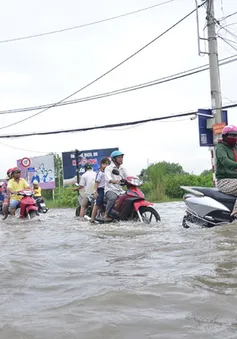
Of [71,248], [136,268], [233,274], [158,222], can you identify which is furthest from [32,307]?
[158,222]

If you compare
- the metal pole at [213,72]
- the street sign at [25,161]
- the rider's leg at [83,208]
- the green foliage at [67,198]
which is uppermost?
the metal pole at [213,72]

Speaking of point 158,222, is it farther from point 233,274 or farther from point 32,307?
point 32,307

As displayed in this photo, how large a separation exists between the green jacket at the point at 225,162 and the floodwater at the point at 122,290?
3.53ft

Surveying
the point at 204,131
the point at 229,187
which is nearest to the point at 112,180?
the point at 229,187

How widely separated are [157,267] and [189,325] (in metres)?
1.38

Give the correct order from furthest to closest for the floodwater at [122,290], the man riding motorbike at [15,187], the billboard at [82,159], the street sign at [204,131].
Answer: the billboard at [82,159] → the street sign at [204,131] → the man riding motorbike at [15,187] → the floodwater at [122,290]

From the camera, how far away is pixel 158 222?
7.36 meters

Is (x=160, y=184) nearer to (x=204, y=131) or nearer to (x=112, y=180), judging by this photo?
(x=204, y=131)

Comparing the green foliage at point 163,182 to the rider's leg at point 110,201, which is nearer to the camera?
the rider's leg at point 110,201

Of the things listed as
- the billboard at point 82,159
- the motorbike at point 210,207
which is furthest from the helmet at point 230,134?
the billboard at point 82,159

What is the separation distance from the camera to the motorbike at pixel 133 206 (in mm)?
7504

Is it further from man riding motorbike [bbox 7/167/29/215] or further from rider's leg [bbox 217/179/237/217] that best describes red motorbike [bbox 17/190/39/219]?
rider's leg [bbox 217/179/237/217]

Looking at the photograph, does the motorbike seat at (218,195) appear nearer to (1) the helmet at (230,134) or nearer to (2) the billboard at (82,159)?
(1) the helmet at (230,134)

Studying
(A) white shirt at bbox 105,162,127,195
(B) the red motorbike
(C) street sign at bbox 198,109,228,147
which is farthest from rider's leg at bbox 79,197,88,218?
(C) street sign at bbox 198,109,228,147
